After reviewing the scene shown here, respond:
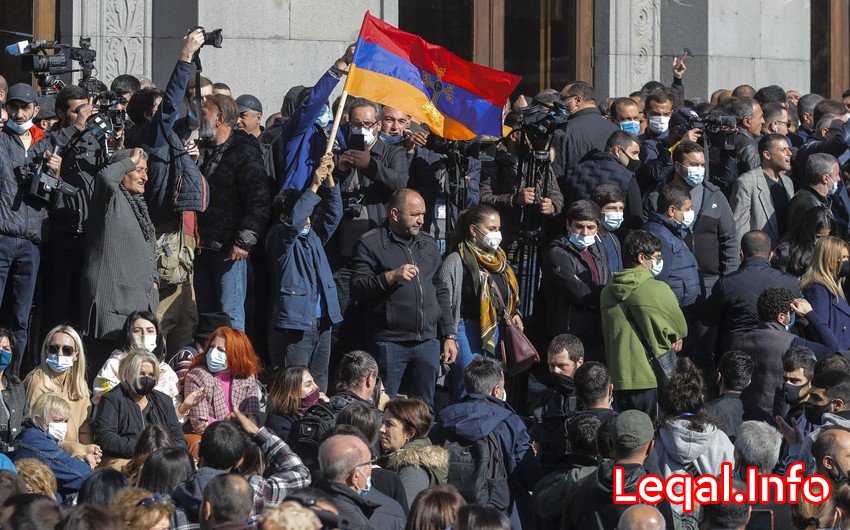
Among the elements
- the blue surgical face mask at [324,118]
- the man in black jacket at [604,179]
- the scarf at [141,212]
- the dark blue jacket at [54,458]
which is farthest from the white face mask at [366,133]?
the dark blue jacket at [54,458]

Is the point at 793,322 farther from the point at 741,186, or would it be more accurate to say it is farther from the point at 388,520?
the point at 388,520

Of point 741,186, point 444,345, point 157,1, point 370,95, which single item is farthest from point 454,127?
point 157,1

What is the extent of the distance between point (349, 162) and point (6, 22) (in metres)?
5.21

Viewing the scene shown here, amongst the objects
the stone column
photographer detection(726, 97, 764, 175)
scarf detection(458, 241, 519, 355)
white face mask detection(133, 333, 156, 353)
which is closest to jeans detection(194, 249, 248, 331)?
white face mask detection(133, 333, 156, 353)

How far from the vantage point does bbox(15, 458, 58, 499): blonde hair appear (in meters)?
7.87

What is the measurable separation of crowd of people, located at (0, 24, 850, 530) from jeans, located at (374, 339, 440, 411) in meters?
0.02

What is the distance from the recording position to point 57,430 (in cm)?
946

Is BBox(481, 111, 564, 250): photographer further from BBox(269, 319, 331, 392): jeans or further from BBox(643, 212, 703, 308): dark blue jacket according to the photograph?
BBox(269, 319, 331, 392): jeans

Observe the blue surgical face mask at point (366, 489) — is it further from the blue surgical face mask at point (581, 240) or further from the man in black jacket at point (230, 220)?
the blue surgical face mask at point (581, 240)

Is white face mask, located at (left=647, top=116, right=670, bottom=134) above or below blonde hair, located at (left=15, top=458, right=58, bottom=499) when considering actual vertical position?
above

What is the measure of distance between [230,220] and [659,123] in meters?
4.02

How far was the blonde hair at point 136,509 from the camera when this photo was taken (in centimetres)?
713

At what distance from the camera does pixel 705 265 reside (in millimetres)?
12625

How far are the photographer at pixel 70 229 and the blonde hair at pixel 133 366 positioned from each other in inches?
73.1
